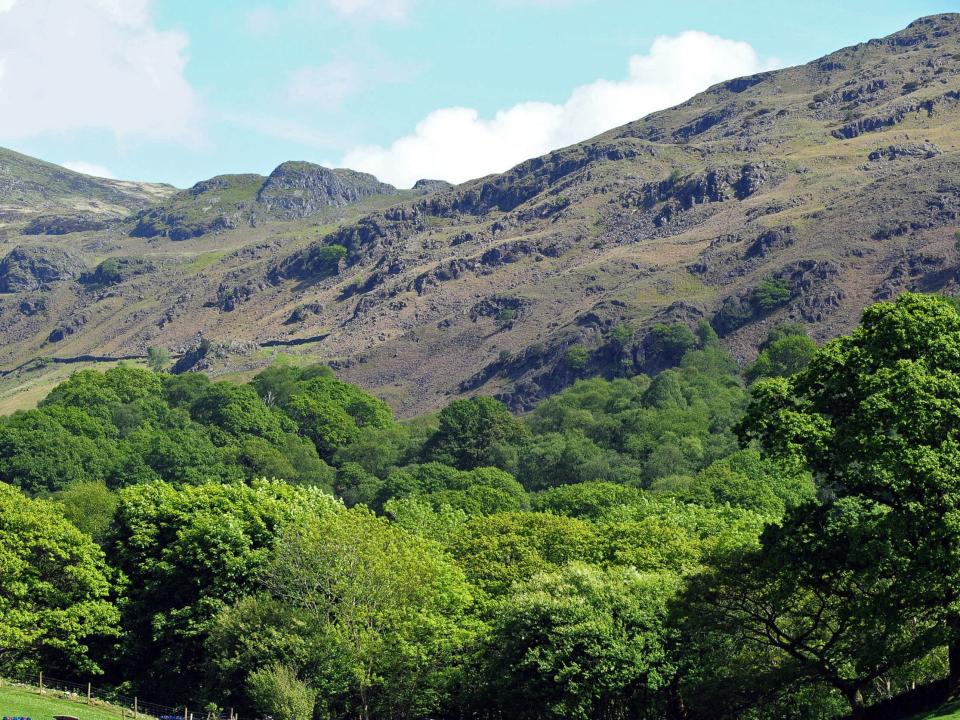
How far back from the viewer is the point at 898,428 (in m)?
43.3

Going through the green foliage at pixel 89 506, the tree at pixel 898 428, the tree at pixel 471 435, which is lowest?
the tree at pixel 471 435

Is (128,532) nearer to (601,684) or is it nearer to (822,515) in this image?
(601,684)

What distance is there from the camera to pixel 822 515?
46.1 m

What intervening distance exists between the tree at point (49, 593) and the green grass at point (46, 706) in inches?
279

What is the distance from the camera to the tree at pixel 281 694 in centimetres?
6284

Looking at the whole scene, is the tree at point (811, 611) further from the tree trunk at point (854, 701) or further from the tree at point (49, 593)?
the tree at point (49, 593)

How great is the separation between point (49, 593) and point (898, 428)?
1916 inches

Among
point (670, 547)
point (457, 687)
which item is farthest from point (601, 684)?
point (670, 547)

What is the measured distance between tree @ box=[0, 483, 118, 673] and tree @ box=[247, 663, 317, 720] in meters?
12.5

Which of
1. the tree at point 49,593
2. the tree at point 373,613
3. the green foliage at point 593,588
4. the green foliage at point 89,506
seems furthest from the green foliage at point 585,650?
the green foliage at point 89,506

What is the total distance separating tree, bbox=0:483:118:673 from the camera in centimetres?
7000

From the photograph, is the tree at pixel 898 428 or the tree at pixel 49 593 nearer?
the tree at pixel 898 428

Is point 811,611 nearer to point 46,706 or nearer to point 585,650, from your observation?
point 585,650

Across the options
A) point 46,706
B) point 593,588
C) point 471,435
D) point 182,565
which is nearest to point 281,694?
point 46,706
